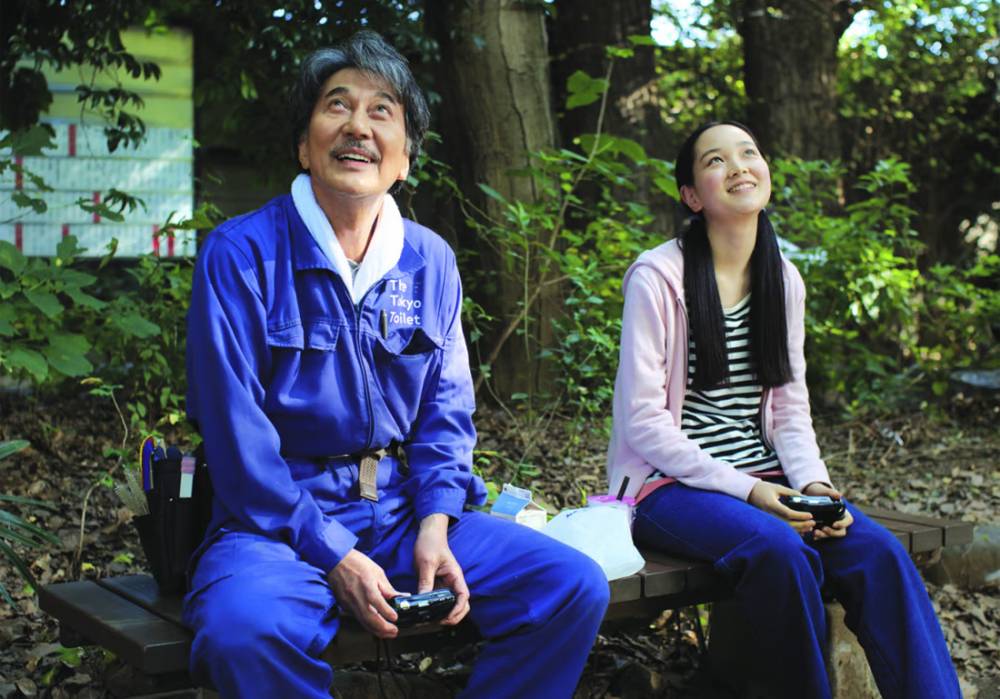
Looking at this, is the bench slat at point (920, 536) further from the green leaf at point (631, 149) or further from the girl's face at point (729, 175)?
the green leaf at point (631, 149)

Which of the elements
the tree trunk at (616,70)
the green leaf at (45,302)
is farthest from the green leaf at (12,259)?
the tree trunk at (616,70)

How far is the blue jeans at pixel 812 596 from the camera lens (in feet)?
10.4

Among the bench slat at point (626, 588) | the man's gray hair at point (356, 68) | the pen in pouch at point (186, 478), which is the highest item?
the man's gray hair at point (356, 68)

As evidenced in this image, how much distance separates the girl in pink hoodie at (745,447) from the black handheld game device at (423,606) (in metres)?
0.90

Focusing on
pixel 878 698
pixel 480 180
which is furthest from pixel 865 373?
pixel 878 698

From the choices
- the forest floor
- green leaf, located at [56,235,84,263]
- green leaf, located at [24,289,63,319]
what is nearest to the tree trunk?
the forest floor

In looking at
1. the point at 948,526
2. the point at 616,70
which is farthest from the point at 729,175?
the point at 616,70

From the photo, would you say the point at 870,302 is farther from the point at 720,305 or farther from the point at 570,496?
the point at 720,305

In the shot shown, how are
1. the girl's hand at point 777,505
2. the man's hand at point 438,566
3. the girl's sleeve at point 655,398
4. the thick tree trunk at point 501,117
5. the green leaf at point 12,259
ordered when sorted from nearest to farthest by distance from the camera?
the man's hand at point 438,566 → the girl's hand at point 777,505 → the girl's sleeve at point 655,398 → the green leaf at point 12,259 → the thick tree trunk at point 501,117

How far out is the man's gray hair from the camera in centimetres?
311

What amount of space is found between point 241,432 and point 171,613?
459mm

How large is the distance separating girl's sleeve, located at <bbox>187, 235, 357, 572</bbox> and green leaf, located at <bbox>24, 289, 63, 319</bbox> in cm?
173

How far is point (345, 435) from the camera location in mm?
2939

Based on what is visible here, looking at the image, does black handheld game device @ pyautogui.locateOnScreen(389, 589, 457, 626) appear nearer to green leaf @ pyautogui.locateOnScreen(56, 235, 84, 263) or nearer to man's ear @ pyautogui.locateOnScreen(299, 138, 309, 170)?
man's ear @ pyautogui.locateOnScreen(299, 138, 309, 170)
